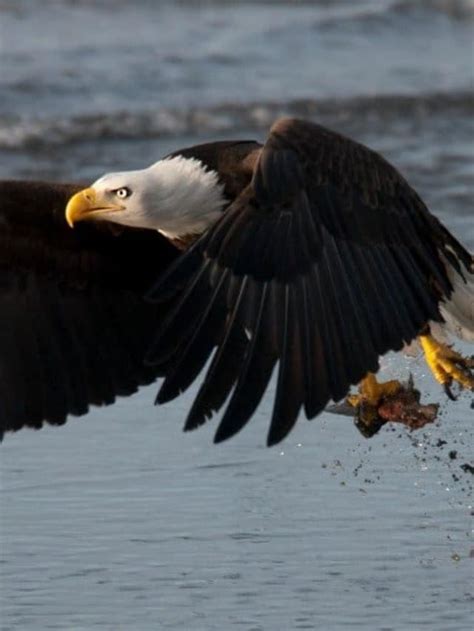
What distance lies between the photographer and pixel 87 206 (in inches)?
249

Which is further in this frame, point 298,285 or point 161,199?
point 161,199

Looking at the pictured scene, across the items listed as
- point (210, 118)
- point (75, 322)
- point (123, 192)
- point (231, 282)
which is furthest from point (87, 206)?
point (210, 118)

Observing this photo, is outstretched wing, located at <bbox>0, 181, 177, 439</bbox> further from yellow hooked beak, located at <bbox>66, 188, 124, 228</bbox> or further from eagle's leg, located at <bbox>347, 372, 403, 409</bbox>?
eagle's leg, located at <bbox>347, 372, 403, 409</bbox>

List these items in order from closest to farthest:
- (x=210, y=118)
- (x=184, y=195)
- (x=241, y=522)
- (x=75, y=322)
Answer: (x=184, y=195), (x=241, y=522), (x=75, y=322), (x=210, y=118)

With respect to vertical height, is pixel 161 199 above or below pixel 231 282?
above

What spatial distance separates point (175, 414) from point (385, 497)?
1160 millimetres

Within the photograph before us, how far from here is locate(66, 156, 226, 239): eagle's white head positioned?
627cm

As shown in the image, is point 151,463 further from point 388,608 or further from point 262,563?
point 388,608

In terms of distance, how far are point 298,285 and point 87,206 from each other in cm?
97

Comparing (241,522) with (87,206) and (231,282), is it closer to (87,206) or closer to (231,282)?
(87,206)

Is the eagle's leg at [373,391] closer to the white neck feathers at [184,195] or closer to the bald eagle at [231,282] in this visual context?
the bald eagle at [231,282]

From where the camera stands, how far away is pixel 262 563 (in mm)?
6117

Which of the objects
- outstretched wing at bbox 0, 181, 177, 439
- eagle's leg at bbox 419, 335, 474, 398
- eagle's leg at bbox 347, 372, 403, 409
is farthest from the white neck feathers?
eagle's leg at bbox 419, 335, 474, 398

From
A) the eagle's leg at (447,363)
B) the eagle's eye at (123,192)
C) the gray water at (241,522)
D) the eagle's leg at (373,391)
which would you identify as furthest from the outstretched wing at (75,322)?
the eagle's leg at (447,363)
